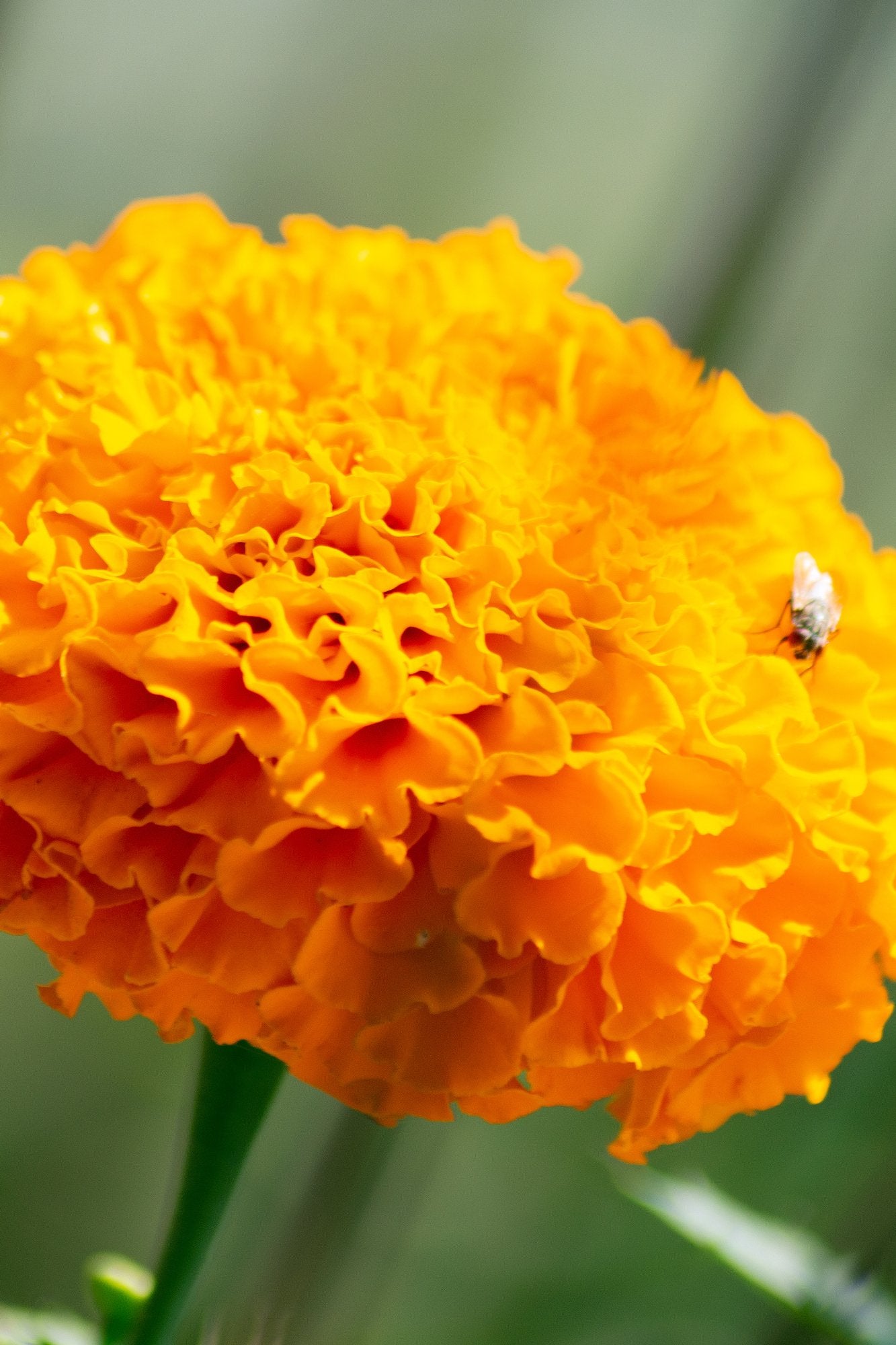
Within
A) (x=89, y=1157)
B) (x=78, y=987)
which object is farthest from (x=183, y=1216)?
(x=89, y=1157)

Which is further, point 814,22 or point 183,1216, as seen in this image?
point 814,22

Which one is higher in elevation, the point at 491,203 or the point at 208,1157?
the point at 491,203

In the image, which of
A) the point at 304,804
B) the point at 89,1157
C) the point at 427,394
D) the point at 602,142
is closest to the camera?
the point at 304,804

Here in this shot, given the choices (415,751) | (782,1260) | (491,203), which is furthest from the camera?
(491,203)

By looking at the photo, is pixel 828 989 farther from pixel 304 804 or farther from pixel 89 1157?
pixel 89 1157

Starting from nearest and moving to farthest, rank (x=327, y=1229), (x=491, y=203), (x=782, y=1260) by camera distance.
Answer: (x=782, y=1260) → (x=327, y=1229) → (x=491, y=203)

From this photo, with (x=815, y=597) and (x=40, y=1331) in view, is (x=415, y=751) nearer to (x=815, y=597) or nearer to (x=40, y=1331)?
(x=815, y=597)

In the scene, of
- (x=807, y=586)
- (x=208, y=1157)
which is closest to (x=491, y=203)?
(x=807, y=586)
